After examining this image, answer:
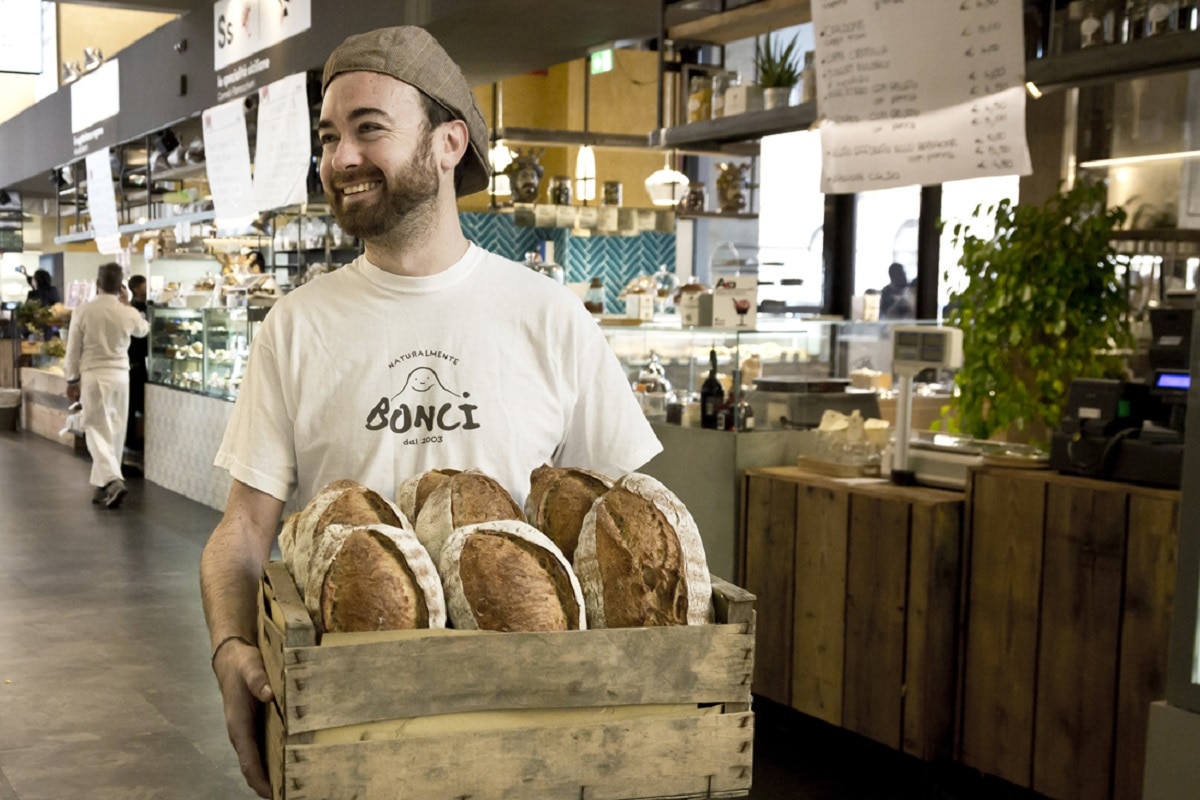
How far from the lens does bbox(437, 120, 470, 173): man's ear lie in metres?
1.83

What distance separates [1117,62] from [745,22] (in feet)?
6.52

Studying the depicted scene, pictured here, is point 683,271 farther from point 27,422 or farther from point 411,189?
point 411,189

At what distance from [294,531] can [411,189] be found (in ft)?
1.68

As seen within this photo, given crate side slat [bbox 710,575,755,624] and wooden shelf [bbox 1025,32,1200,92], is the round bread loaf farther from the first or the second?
wooden shelf [bbox 1025,32,1200,92]

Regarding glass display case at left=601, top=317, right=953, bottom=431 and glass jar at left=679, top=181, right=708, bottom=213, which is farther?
glass jar at left=679, top=181, right=708, bottom=213

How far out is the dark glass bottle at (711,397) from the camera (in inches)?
189

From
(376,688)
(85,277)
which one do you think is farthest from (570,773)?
(85,277)

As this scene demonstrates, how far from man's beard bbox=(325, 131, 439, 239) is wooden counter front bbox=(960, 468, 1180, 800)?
7.69ft

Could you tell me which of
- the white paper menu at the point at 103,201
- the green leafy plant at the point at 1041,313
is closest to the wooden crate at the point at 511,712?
the green leafy plant at the point at 1041,313

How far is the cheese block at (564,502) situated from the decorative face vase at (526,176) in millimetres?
7709

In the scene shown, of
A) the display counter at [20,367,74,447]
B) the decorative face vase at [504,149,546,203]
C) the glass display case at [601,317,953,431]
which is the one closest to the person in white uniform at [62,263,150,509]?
the display counter at [20,367,74,447]

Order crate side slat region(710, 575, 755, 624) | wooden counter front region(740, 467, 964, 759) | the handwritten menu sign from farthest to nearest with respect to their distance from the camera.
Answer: wooden counter front region(740, 467, 964, 759) → the handwritten menu sign → crate side slat region(710, 575, 755, 624)

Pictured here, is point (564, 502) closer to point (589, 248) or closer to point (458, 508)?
point (458, 508)

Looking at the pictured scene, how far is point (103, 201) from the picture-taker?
11750 millimetres
